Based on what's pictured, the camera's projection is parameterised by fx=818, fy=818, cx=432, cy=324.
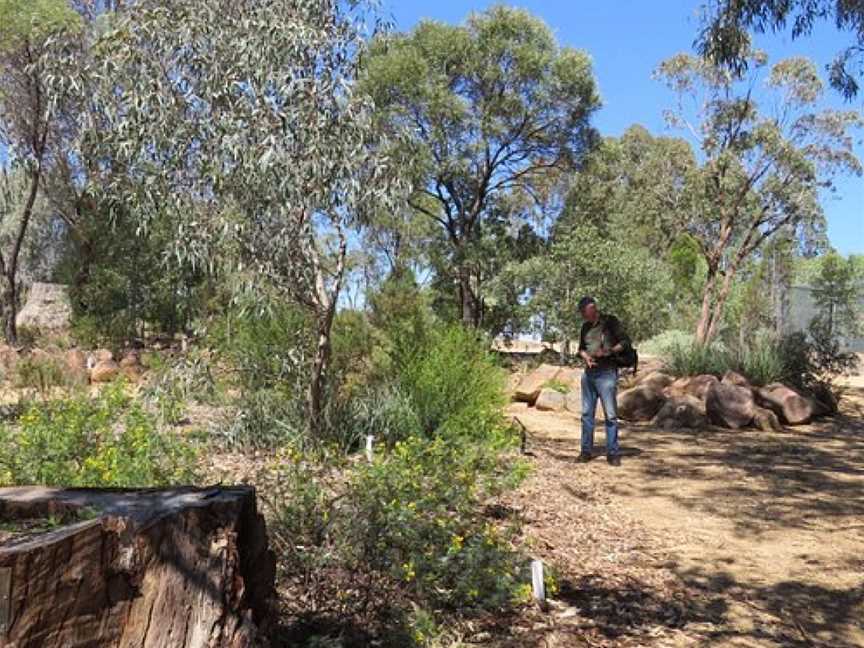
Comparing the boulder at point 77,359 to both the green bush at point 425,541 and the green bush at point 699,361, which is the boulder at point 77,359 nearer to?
the green bush at point 699,361

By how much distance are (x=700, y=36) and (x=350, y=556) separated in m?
7.92

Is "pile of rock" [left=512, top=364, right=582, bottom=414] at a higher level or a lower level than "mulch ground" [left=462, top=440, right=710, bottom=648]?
higher

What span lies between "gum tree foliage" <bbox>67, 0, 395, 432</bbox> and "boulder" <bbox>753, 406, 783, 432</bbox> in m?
7.01

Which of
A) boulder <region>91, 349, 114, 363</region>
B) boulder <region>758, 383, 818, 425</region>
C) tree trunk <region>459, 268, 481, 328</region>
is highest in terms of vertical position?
tree trunk <region>459, 268, 481, 328</region>

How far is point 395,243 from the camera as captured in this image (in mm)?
37781

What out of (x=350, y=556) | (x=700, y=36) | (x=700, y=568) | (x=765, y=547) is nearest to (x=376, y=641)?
(x=350, y=556)

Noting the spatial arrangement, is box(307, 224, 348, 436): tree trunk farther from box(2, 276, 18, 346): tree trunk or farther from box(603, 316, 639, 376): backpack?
box(2, 276, 18, 346): tree trunk

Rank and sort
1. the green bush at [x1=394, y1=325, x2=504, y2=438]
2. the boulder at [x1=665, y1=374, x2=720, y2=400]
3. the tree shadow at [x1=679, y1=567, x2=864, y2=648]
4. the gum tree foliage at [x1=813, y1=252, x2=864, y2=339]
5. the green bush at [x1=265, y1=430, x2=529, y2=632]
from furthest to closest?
the gum tree foliage at [x1=813, y1=252, x2=864, y2=339] → the boulder at [x1=665, y1=374, x2=720, y2=400] → the green bush at [x1=394, y1=325, x2=504, y2=438] → the tree shadow at [x1=679, y1=567, x2=864, y2=648] → the green bush at [x1=265, y1=430, x2=529, y2=632]

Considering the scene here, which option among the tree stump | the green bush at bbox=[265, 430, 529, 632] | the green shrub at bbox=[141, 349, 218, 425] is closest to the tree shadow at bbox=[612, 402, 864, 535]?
the green bush at bbox=[265, 430, 529, 632]

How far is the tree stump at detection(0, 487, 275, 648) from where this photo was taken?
2.20m

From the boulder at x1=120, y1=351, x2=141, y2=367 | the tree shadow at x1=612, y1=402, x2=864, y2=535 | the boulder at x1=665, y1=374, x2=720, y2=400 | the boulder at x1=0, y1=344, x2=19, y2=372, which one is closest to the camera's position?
the tree shadow at x1=612, y1=402, x2=864, y2=535

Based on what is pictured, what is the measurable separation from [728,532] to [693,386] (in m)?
6.96

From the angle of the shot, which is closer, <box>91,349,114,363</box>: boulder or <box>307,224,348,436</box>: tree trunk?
<box>307,224,348,436</box>: tree trunk

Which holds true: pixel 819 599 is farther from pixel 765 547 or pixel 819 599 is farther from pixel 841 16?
pixel 841 16
